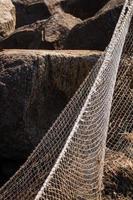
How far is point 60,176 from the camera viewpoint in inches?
289

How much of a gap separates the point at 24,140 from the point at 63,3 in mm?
5025

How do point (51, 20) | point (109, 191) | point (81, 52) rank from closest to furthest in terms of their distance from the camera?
point (109, 191) < point (81, 52) < point (51, 20)

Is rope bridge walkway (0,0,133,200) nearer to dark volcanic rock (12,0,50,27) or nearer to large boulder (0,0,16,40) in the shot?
large boulder (0,0,16,40)

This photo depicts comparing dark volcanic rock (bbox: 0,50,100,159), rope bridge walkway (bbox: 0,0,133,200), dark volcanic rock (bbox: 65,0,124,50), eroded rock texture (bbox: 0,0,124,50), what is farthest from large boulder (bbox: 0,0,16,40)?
rope bridge walkway (bbox: 0,0,133,200)

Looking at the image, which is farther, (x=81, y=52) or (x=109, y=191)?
(x=81, y=52)

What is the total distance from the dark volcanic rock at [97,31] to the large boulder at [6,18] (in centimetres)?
239

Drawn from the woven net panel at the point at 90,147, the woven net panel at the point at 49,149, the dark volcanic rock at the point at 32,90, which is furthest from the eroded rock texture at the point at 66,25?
the woven net panel at the point at 90,147

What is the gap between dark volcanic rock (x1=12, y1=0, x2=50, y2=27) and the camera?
46.5 feet

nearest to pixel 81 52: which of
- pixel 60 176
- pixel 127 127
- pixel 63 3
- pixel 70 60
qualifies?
pixel 70 60

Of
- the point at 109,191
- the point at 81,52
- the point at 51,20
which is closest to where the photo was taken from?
the point at 109,191

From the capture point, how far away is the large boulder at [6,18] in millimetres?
12617

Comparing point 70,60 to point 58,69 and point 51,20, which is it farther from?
point 51,20

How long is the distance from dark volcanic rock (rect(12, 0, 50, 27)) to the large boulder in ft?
3.46

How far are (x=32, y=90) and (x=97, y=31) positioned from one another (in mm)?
1652
